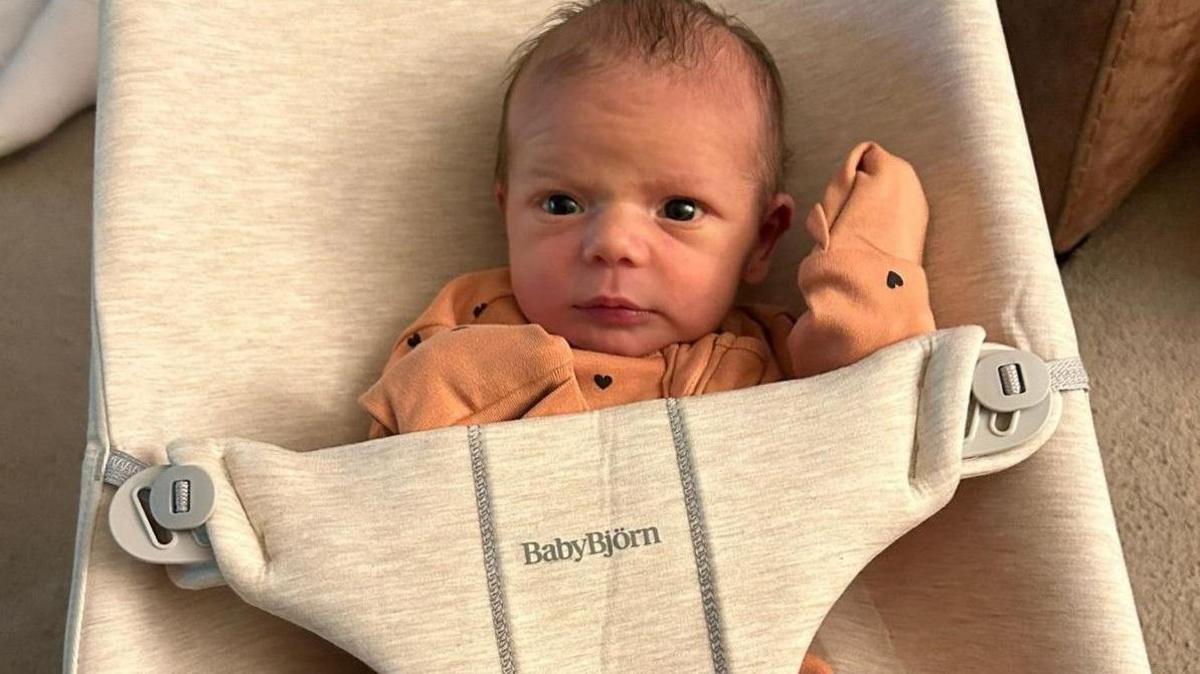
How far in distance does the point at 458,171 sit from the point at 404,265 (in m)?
0.11

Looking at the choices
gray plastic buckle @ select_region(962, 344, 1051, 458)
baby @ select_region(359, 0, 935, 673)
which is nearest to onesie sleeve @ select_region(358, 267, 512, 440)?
baby @ select_region(359, 0, 935, 673)

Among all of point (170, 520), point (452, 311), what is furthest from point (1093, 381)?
point (170, 520)

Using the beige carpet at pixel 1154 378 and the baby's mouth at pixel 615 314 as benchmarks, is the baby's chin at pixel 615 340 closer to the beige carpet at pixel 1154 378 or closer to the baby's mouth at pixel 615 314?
the baby's mouth at pixel 615 314

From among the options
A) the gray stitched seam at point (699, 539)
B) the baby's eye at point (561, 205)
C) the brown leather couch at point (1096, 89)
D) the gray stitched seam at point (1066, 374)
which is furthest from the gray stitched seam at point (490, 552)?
the brown leather couch at point (1096, 89)

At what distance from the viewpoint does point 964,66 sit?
86 cm

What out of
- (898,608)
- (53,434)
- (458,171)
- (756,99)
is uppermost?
(756,99)

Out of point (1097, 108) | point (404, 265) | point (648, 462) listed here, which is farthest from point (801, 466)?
point (1097, 108)

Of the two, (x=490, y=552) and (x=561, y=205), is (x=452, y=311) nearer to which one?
(x=561, y=205)

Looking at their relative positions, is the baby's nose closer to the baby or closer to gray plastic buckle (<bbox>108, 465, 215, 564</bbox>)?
the baby

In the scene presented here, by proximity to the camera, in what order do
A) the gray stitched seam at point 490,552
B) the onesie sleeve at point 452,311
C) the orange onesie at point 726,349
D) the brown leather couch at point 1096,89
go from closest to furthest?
the gray stitched seam at point 490,552, the orange onesie at point 726,349, the onesie sleeve at point 452,311, the brown leather couch at point 1096,89

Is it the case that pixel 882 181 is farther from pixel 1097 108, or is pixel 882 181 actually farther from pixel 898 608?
pixel 1097 108

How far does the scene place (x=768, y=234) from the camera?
939mm

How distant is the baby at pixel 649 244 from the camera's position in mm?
781

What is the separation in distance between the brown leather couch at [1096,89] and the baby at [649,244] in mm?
382
